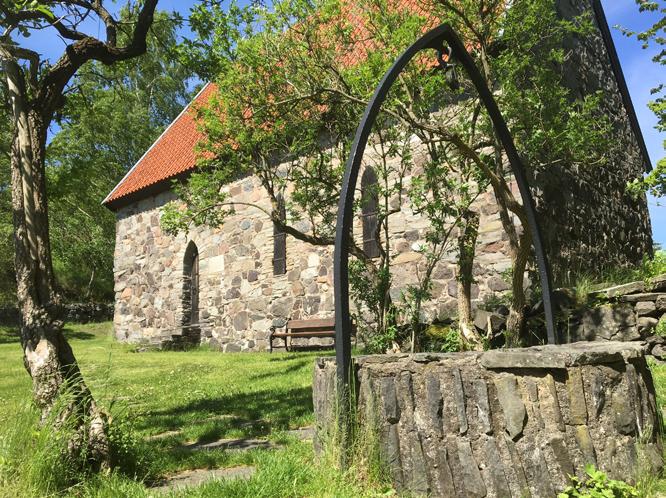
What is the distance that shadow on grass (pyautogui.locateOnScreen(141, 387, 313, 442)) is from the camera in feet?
15.8

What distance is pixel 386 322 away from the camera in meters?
5.87

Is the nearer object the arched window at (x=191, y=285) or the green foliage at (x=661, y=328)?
the green foliage at (x=661, y=328)

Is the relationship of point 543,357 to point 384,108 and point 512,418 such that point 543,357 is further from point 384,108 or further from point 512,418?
point 384,108

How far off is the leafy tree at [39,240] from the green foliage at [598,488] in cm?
257

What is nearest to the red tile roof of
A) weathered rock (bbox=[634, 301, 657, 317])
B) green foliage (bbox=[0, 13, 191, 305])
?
green foliage (bbox=[0, 13, 191, 305])

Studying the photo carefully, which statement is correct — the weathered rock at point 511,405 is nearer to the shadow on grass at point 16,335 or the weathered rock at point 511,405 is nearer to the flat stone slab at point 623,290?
the flat stone slab at point 623,290

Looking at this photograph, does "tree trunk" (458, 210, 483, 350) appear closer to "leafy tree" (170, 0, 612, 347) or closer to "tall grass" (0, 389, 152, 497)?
"leafy tree" (170, 0, 612, 347)

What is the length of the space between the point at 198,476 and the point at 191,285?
36.4 ft

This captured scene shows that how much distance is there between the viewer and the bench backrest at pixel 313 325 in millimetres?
10526

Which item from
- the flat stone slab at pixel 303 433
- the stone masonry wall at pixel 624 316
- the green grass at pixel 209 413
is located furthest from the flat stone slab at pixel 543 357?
the stone masonry wall at pixel 624 316

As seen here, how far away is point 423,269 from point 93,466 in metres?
6.46

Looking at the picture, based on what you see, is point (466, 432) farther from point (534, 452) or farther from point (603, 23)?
point (603, 23)

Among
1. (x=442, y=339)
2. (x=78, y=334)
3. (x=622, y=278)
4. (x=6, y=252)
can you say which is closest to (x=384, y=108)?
(x=442, y=339)

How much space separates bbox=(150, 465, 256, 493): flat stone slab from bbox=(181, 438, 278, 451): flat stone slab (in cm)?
45
